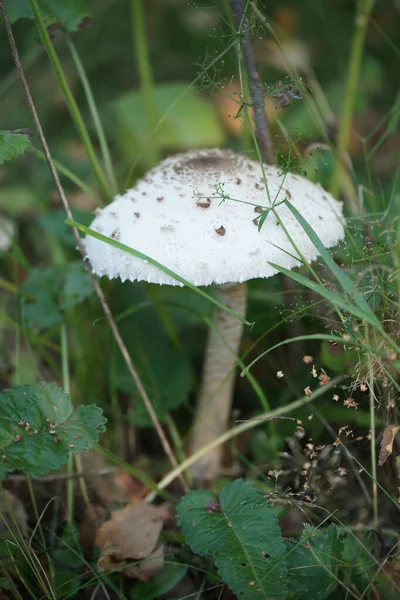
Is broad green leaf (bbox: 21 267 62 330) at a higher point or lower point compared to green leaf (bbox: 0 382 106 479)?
higher

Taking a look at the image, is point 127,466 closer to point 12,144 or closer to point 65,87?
point 12,144

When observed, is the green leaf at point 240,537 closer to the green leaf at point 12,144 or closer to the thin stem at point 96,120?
the green leaf at point 12,144

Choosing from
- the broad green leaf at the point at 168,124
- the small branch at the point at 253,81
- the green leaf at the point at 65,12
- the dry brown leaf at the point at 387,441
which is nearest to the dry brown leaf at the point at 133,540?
the dry brown leaf at the point at 387,441

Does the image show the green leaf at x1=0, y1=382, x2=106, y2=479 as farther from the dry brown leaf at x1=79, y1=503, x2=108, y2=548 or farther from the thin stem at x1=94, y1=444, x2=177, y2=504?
the dry brown leaf at x1=79, y1=503, x2=108, y2=548

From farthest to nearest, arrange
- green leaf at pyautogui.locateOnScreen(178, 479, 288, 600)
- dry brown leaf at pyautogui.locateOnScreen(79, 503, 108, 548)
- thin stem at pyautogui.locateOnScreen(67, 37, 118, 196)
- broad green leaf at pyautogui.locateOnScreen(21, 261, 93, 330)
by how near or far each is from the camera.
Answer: broad green leaf at pyautogui.locateOnScreen(21, 261, 93, 330) → thin stem at pyautogui.locateOnScreen(67, 37, 118, 196) → dry brown leaf at pyautogui.locateOnScreen(79, 503, 108, 548) → green leaf at pyautogui.locateOnScreen(178, 479, 288, 600)

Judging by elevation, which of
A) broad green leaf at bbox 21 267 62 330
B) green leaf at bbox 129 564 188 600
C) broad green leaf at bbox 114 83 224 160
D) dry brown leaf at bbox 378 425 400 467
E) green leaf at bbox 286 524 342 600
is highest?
broad green leaf at bbox 114 83 224 160

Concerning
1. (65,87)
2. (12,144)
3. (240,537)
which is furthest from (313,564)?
(65,87)

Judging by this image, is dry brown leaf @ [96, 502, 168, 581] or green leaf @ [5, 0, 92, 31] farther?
green leaf @ [5, 0, 92, 31]

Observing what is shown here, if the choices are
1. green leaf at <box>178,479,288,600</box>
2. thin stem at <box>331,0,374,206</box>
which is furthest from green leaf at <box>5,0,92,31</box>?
green leaf at <box>178,479,288,600</box>
